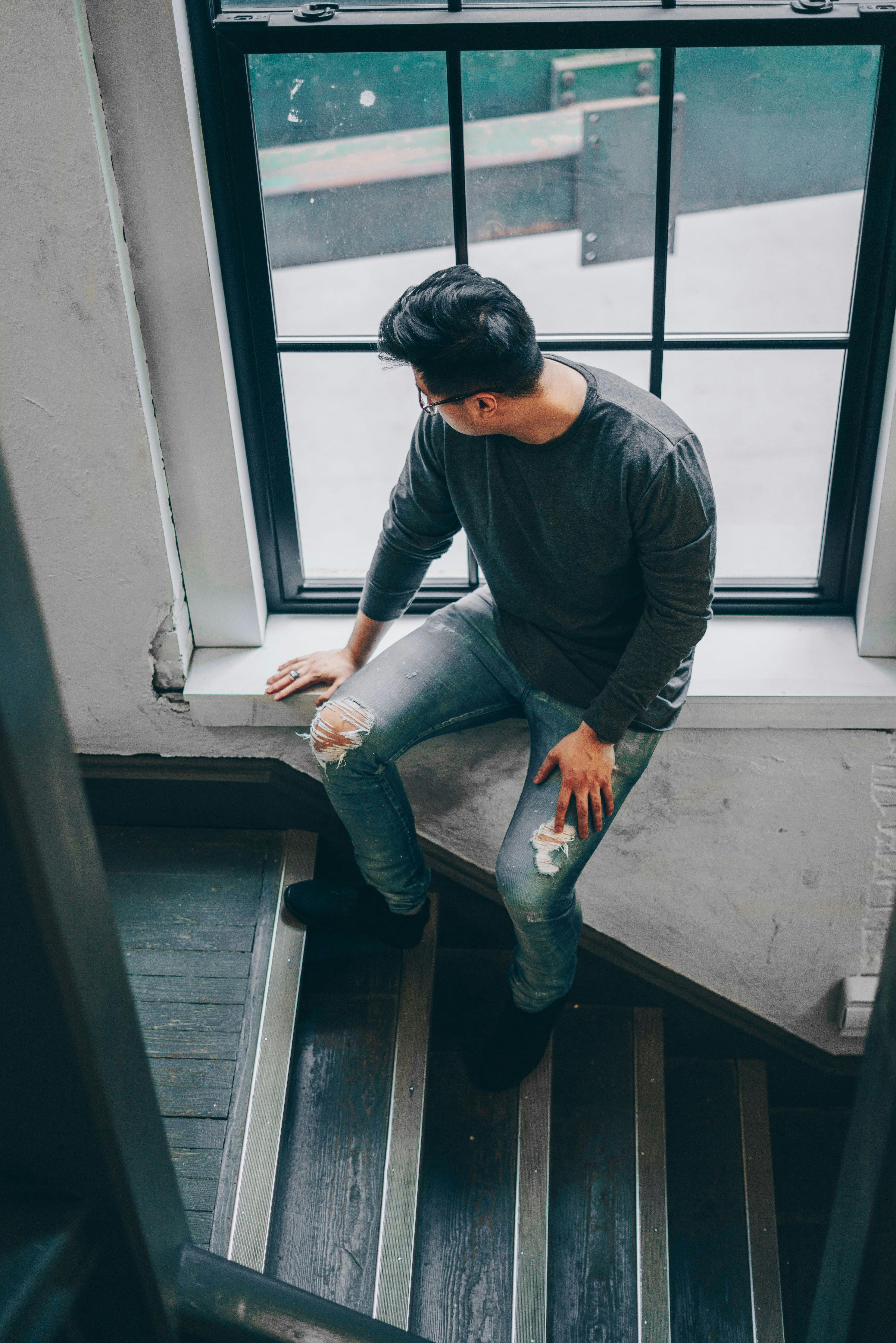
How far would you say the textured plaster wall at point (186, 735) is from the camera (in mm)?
1693

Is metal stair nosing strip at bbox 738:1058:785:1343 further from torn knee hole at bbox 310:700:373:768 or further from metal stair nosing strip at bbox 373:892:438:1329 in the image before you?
torn knee hole at bbox 310:700:373:768

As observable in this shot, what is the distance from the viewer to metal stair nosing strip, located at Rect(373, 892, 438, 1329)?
1.81 meters

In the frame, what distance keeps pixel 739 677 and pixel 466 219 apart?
985 mm

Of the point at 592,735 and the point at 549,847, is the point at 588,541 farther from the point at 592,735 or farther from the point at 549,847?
the point at 549,847

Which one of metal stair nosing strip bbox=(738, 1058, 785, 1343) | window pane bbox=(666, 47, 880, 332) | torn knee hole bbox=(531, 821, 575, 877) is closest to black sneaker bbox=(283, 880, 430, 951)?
torn knee hole bbox=(531, 821, 575, 877)

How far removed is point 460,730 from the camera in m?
1.94

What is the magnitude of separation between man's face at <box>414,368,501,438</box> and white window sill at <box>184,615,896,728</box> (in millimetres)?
579

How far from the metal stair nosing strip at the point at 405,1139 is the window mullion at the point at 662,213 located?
1.23 metres

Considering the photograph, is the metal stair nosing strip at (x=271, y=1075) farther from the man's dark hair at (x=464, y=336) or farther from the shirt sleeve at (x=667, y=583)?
the man's dark hair at (x=464, y=336)

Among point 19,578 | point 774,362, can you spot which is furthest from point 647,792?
point 19,578

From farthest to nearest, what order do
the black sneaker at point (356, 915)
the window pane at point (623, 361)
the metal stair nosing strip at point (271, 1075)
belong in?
the black sneaker at point (356, 915)
the window pane at point (623, 361)
the metal stair nosing strip at point (271, 1075)

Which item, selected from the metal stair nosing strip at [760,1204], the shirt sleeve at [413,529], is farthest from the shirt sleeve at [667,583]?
the metal stair nosing strip at [760,1204]

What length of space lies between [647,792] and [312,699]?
717mm

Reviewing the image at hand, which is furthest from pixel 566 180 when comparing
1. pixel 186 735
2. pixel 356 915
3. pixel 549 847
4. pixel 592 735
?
pixel 356 915
